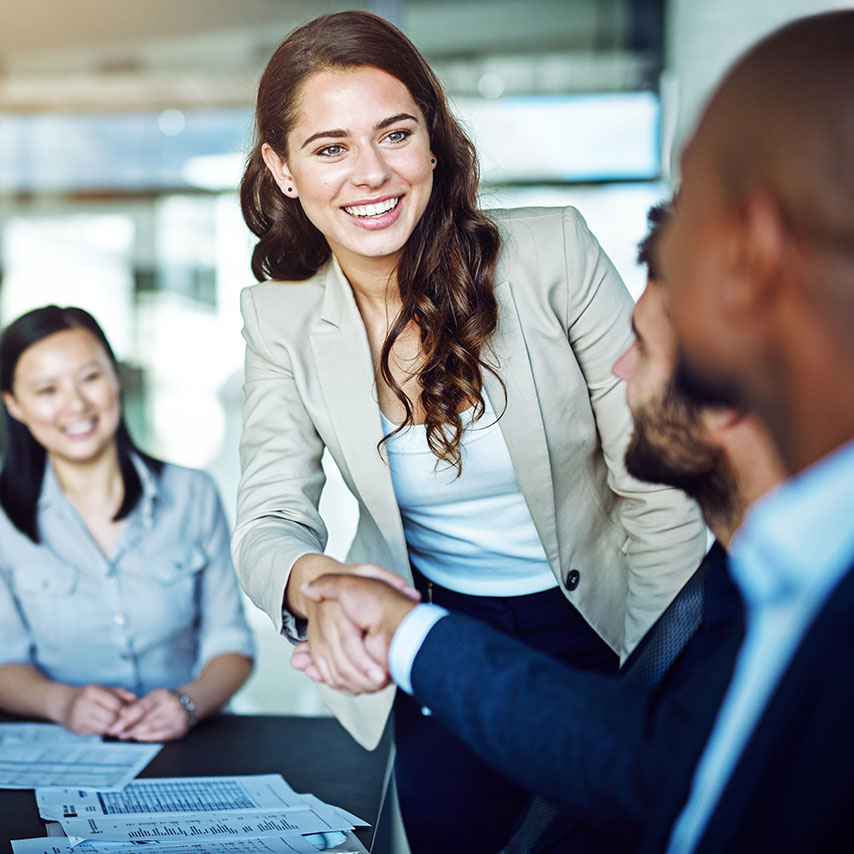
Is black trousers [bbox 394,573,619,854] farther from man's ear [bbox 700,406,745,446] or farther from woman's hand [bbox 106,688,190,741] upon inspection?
man's ear [bbox 700,406,745,446]

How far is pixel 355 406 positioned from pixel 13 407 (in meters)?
1.18

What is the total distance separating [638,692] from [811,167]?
0.56m

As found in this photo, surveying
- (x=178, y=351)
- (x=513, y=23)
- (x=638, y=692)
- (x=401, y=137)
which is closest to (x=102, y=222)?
(x=178, y=351)

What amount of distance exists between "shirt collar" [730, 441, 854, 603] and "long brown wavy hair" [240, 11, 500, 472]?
0.95 metres

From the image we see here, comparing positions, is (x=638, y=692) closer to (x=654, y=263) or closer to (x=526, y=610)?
(x=654, y=263)

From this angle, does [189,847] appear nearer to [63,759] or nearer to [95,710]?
[63,759]

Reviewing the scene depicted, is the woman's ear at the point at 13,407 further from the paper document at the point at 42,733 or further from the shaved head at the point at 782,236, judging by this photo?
the shaved head at the point at 782,236

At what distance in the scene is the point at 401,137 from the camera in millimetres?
1604

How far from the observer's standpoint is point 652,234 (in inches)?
49.2

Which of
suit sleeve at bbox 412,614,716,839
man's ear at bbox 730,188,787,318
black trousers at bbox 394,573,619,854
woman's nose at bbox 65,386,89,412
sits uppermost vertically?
man's ear at bbox 730,188,787,318

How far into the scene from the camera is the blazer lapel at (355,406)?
1660mm

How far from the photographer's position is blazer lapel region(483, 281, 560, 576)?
1653 millimetres

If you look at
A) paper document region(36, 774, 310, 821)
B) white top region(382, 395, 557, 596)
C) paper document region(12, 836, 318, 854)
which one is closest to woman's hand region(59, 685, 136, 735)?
paper document region(36, 774, 310, 821)

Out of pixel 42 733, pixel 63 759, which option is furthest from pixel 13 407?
pixel 63 759
